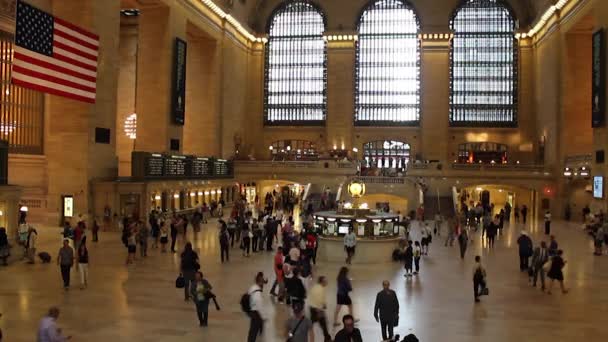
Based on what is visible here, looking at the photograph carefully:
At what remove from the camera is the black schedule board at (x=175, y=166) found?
30.3m

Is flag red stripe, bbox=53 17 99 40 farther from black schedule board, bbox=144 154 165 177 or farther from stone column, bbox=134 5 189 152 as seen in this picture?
stone column, bbox=134 5 189 152

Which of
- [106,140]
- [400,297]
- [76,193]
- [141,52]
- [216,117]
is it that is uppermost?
[141,52]

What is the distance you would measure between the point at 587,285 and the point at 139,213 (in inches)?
736

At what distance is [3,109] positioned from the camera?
27047mm

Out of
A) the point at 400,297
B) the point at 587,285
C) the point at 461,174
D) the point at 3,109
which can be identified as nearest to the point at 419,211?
the point at 461,174

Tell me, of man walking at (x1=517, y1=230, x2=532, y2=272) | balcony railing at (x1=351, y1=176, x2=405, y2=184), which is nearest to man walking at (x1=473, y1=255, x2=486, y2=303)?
man walking at (x1=517, y1=230, x2=532, y2=272)

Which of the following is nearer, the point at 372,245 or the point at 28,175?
the point at 372,245

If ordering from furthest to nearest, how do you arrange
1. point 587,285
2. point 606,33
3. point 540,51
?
point 540,51 < point 606,33 < point 587,285

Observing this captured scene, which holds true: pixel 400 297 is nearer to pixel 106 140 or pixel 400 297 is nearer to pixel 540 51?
pixel 106 140

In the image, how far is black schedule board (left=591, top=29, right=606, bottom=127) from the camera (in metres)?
30.2

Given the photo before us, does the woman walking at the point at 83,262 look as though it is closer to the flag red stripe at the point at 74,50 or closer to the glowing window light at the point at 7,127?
the flag red stripe at the point at 74,50

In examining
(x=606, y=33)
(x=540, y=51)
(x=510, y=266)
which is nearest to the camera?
(x=510, y=266)

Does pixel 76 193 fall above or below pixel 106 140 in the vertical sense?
below

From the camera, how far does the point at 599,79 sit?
3072cm
